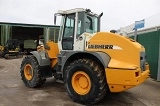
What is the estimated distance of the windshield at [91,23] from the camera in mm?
7672

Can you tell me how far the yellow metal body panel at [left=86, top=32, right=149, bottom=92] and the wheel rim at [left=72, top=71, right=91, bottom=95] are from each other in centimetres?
66

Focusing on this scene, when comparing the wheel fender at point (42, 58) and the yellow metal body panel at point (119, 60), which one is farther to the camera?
the wheel fender at point (42, 58)

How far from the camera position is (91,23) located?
26.1 ft

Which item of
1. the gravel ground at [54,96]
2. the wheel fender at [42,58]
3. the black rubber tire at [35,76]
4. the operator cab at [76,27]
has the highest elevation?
the operator cab at [76,27]

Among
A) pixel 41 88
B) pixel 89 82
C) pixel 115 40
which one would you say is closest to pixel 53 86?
pixel 41 88

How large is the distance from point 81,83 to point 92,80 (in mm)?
509

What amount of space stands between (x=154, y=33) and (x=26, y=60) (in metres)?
5.80

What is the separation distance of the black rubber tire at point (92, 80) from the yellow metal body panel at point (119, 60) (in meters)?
0.23

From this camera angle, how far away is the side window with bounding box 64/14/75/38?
7.73m

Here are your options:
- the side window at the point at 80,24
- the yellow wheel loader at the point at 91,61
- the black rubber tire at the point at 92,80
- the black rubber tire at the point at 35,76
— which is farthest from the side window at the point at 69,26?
the black rubber tire at the point at 35,76

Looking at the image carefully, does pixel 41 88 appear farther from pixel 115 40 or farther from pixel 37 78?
pixel 115 40

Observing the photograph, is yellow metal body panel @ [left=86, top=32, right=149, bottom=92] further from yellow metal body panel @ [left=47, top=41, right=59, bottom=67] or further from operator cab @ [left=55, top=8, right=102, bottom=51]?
yellow metal body panel @ [left=47, top=41, right=59, bottom=67]

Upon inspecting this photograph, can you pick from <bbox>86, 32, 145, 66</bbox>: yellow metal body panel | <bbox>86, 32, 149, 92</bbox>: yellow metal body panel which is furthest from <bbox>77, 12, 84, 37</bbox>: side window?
<bbox>86, 32, 145, 66</bbox>: yellow metal body panel

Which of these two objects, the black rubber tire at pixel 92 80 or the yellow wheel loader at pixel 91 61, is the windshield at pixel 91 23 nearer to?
the yellow wheel loader at pixel 91 61
